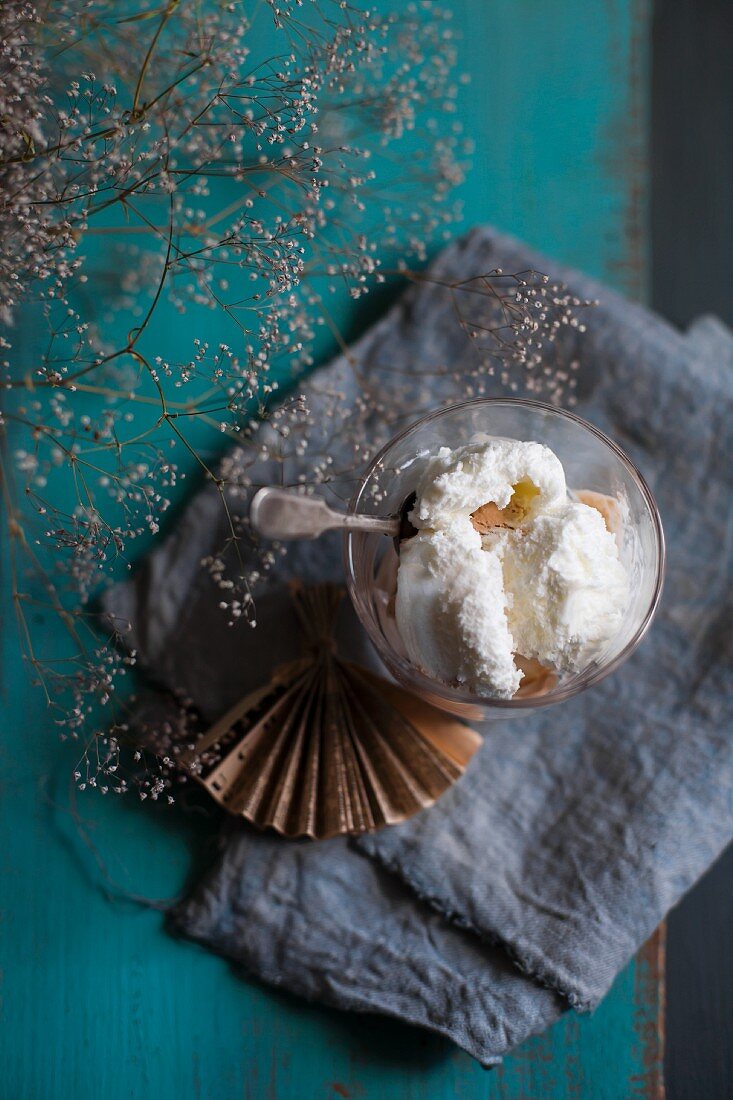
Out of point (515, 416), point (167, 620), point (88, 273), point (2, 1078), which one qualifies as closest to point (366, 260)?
point (515, 416)

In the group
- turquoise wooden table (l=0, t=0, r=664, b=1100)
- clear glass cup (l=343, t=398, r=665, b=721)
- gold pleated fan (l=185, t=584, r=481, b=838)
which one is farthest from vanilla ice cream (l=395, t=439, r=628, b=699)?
turquoise wooden table (l=0, t=0, r=664, b=1100)

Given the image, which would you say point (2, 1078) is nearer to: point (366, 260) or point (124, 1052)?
point (124, 1052)

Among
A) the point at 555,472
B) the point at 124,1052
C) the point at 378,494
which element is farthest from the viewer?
the point at 124,1052

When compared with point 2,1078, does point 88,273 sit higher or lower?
higher

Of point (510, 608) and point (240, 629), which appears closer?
point (510, 608)

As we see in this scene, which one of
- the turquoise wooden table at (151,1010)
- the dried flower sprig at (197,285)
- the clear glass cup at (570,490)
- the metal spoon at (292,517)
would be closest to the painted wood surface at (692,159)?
the dried flower sprig at (197,285)

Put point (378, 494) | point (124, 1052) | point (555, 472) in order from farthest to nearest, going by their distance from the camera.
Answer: point (124, 1052), point (378, 494), point (555, 472)

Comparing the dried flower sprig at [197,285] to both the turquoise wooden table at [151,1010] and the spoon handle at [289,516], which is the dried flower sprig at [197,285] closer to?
the turquoise wooden table at [151,1010]
